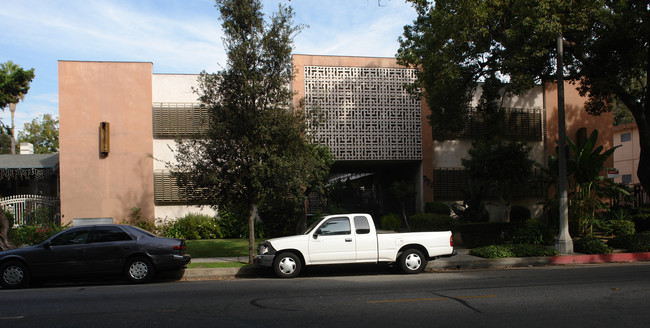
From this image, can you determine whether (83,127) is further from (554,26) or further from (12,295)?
(554,26)

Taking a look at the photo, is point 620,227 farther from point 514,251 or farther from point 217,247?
point 217,247

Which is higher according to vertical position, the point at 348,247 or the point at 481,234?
the point at 348,247

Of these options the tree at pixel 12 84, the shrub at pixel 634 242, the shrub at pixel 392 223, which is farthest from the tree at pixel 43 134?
the shrub at pixel 634 242

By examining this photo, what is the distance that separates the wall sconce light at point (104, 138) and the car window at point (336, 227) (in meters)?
12.6

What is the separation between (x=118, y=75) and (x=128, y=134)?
103 inches

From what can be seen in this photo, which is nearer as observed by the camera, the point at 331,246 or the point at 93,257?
the point at 93,257

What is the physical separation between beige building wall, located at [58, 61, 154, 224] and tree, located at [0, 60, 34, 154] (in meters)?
14.9

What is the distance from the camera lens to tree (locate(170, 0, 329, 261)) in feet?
40.8

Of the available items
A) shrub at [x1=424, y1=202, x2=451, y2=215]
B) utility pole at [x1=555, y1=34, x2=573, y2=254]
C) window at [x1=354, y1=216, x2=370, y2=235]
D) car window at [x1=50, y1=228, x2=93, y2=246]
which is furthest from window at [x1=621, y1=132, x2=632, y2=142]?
car window at [x1=50, y1=228, x2=93, y2=246]

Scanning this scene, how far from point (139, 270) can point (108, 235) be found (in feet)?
3.87

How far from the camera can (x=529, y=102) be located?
22688 mm

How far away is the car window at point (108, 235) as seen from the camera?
11.3 m

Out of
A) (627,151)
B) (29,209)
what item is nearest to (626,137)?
(627,151)

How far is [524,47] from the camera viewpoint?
14812 millimetres
